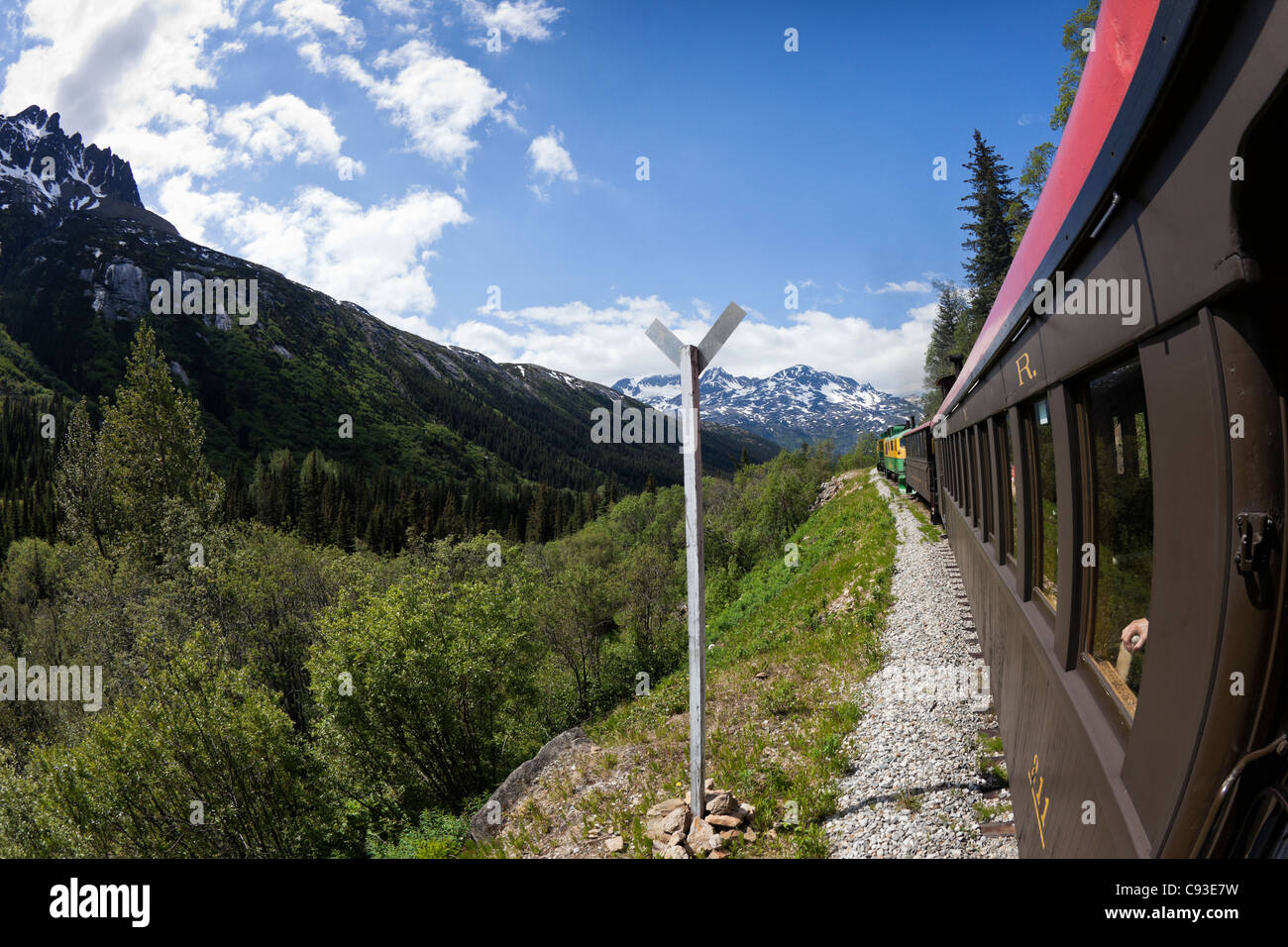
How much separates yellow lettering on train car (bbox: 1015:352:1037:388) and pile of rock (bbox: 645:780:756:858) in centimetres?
465

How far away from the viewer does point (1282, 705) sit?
4.77 feet

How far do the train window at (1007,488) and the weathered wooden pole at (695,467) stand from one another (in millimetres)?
2396

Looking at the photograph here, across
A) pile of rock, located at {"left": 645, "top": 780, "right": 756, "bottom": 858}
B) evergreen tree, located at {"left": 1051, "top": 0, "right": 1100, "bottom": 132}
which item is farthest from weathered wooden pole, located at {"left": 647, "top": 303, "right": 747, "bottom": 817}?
evergreen tree, located at {"left": 1051, "top": 0, "right": 1100, "bottom": 132}

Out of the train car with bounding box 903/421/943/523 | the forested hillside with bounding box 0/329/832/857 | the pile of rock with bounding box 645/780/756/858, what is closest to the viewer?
the pile of rock with bounding box 645/780/756/858

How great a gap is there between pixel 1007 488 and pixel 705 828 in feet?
13.6

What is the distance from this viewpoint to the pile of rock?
5566mm

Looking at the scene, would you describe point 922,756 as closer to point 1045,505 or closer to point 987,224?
point 1045,505

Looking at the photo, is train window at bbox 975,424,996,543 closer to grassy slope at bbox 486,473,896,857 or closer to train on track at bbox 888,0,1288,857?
grassy slope at bbox 486,473,896,857

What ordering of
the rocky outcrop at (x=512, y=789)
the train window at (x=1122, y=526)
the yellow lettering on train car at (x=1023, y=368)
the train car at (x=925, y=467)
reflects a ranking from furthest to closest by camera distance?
the train car at (x=925, y=467), the rocky outcrop at (x=512, y=789), the yellow lettering on train car at (x=1023, y=368), the train window at (x=1122, y=526)

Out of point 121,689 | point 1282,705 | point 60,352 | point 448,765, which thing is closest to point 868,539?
point 448,765

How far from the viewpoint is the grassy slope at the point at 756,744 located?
20.7 feet

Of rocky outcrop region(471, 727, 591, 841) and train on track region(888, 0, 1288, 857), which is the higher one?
train on track region(888, 0, 1288, 857)

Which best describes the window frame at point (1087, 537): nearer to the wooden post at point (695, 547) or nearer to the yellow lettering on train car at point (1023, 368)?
the yellow lettering on train car at point (1023, 368)

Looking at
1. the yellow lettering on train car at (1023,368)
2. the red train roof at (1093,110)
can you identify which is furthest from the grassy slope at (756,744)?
the red train roof at (1093,110)
